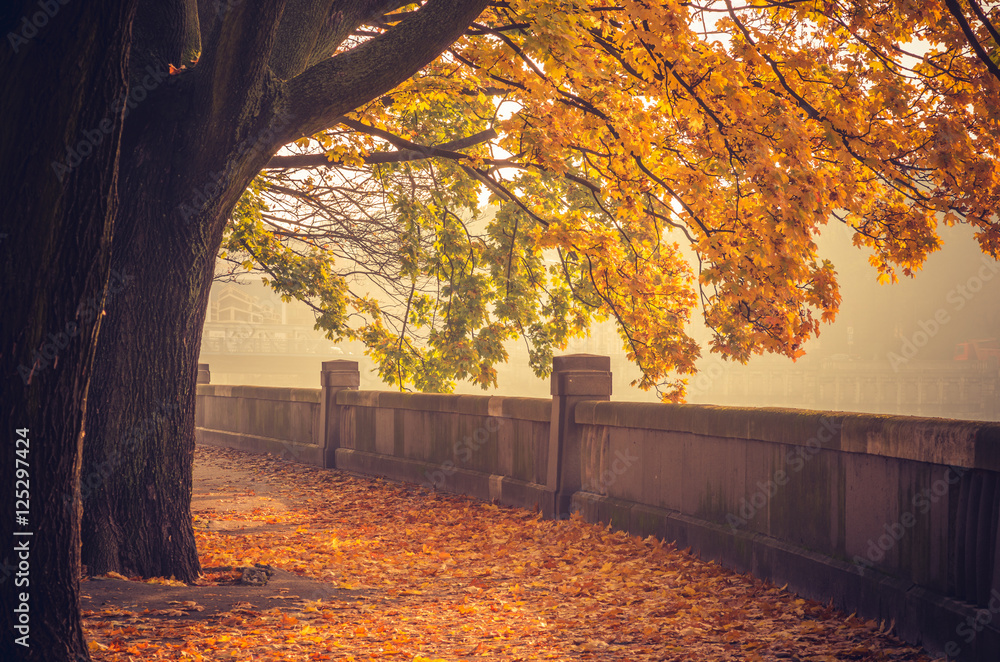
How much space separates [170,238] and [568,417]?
4.62 metres

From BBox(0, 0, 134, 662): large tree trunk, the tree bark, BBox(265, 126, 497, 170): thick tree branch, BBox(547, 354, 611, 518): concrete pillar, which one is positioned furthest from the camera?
BBox(265, 126, 497, 170): thick tree branch

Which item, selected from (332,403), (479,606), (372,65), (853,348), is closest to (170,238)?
(372,65)

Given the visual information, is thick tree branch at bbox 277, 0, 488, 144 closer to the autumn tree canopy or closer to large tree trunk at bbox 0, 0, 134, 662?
the autumn tree canopy

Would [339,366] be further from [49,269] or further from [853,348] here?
[853,348]

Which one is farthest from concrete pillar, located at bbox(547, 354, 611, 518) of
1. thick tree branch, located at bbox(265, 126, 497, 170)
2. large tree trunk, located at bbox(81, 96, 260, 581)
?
large tree trunk, located at bbox(81, 96, 260, 581)

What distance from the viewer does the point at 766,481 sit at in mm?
6195

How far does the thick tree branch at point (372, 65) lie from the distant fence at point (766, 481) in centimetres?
357

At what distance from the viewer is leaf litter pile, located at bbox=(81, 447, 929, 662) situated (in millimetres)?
4645

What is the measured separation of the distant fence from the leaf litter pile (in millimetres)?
238

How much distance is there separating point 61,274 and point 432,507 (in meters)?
7.41

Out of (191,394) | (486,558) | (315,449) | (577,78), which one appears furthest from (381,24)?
(315,449)

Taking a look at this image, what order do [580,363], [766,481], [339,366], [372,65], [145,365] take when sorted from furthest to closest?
[339,366]
[580,363]
[766,481]
[372,65]
[145,365]

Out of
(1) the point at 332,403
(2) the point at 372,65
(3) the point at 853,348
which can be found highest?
(3) the point at 853,348

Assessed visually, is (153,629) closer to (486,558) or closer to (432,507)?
(486,558)
